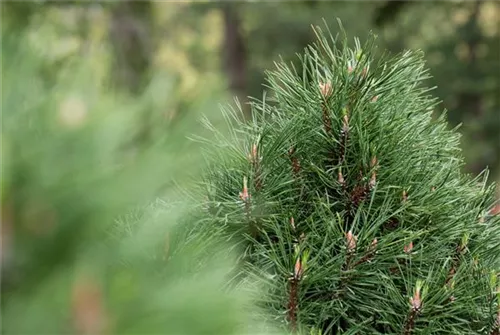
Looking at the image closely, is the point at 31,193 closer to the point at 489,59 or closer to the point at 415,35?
the point at 489,59

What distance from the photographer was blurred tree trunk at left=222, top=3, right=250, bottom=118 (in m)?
6.86

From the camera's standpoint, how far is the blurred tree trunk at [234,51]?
270 inches

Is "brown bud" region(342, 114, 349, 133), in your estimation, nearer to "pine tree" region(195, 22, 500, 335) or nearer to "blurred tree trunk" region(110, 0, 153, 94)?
"pine tree" region(195, 22, 500, 335)

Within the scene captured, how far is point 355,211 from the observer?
70 centimetres

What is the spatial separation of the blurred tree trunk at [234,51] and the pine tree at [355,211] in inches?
234

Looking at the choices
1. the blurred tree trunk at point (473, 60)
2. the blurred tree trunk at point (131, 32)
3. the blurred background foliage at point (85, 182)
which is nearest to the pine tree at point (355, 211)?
the blurred background foliage at point (85, 182)

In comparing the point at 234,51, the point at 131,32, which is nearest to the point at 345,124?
the point at 131,32

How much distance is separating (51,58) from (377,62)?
1.89ft

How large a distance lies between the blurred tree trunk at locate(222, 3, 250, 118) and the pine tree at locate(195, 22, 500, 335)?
234 inches

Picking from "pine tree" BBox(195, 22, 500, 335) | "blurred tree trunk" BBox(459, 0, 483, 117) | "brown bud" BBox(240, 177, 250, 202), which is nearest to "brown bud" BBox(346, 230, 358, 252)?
"pine tree" BBox(195, 22, 500, 335)

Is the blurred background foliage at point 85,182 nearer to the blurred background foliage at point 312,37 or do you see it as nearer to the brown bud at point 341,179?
the brown bud at point 341,179

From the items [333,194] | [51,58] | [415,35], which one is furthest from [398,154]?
[415,35]

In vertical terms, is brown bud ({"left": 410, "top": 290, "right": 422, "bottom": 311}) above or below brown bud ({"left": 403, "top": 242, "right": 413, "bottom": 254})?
below

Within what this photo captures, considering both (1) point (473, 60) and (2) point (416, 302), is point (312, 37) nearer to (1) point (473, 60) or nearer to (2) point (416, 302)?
(1) point (473, 60)
